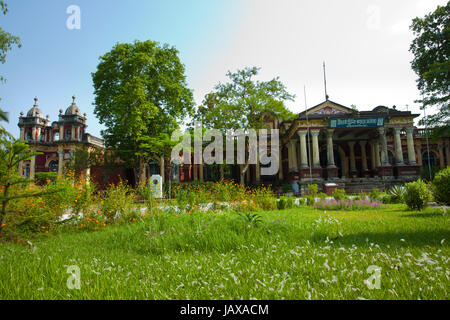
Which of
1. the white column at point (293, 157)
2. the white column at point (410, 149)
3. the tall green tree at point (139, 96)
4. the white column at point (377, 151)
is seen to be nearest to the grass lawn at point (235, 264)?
the tall green tree at point (139, 96)

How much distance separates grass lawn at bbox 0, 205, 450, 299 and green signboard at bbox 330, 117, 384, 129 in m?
19.8

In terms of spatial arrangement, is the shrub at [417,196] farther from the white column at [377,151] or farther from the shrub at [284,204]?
the white column at [377,151]

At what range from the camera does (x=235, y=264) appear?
3355 mm

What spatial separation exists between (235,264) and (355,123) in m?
24.5

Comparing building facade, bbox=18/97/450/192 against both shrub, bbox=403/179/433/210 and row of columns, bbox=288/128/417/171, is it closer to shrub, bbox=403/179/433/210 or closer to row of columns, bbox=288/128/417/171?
row of columns, bbox=288/128/417/171

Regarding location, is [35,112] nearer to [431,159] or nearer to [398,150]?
[398,150]

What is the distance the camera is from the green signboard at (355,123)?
2381 cm

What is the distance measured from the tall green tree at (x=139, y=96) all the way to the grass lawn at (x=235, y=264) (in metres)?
16.4

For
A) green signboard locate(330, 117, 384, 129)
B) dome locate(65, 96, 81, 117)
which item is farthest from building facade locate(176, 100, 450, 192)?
dome locate(65, 96, 81, 117)

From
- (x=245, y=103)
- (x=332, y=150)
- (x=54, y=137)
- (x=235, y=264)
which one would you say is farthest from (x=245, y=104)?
(x=54, y=137)
